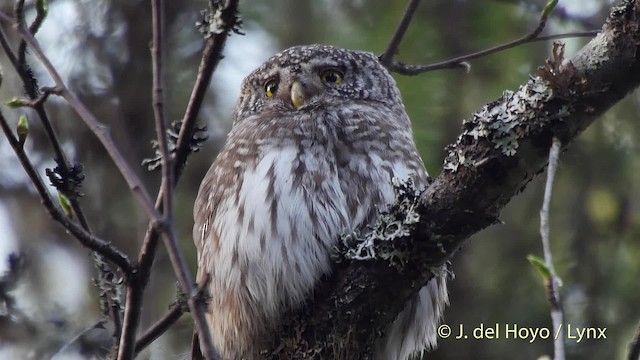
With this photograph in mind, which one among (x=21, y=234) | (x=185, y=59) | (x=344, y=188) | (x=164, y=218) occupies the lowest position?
(x=164, y=218)

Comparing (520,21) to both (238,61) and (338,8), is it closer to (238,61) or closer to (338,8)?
(338,8)

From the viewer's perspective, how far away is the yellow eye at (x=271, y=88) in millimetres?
4307

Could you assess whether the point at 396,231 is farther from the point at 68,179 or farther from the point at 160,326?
the point at 68,179

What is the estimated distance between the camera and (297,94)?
4094 millimetres

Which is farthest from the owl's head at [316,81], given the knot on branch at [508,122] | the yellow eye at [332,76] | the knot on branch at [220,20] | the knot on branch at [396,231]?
the knot on branch at [220,20]

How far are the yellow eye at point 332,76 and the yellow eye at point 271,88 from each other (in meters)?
0.22

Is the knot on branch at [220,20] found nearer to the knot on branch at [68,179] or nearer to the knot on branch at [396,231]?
the knot on branch at [68,179]

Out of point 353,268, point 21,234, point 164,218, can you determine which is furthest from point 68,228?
point 21,234

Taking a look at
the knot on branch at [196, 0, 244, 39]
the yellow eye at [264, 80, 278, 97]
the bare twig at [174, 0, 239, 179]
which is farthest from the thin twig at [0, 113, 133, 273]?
the yellow eye at [264, 80, 278, 97]

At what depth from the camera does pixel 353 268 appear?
3.12 meters

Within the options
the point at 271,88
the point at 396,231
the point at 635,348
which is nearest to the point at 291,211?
the point at 396,231

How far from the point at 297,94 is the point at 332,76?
30cm

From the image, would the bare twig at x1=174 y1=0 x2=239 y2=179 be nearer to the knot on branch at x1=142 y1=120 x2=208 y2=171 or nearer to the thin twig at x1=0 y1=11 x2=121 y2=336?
the knot on branch at x1=142 y1=120 x2=208 y2=171

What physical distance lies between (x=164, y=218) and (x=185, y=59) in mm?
3253
